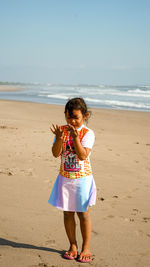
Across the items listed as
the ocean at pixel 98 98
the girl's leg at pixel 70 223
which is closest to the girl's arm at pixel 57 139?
the girl's leg at pixel 70 223

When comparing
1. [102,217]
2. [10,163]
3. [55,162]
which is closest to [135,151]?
[55,162]

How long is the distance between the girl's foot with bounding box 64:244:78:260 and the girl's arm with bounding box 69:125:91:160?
96 cm

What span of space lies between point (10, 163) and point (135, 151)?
338 cm

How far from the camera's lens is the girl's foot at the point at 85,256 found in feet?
9.36

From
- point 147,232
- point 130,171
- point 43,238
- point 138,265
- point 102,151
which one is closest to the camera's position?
point 138,265

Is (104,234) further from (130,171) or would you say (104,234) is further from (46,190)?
(130,171)

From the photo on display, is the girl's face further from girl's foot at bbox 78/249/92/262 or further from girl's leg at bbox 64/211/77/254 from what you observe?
girl's foot at bbox 78/249/92/262

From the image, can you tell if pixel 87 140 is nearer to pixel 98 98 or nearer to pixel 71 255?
pixel 71 255

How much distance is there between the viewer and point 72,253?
2.90m

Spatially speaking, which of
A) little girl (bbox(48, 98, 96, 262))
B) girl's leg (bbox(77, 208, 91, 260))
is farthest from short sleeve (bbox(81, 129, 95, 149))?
girl's leg (bbox(77, 208, 91, 260))

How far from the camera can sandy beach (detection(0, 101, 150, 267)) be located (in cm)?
296

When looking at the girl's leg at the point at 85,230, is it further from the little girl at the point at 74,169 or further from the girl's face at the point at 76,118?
the girl's face at the point at 76,118

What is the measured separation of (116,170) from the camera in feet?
19.5

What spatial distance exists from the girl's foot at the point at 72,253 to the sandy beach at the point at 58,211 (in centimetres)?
5
